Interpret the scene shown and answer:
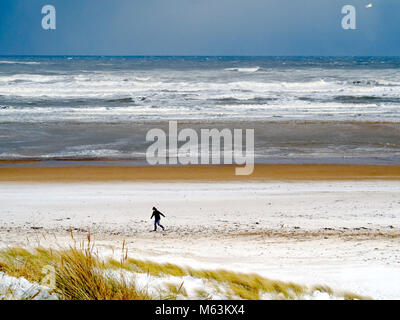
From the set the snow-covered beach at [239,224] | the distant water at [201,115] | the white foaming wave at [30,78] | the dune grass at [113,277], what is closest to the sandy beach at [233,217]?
the snow-covered beach at [239,224]

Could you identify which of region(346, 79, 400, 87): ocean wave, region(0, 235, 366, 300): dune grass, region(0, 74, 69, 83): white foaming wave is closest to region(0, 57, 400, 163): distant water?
region(346, 79, 400, 87): ocean wave

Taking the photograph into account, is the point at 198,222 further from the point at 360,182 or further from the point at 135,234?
the point at 360,182

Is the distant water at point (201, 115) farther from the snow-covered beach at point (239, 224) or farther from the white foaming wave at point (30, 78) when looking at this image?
the snow-covered beach at point (239, 224)

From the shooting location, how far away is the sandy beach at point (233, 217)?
6.94 m

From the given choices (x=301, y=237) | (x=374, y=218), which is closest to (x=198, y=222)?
(x=301, y=237)

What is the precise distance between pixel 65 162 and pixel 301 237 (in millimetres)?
9855

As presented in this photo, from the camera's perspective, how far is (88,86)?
43250mm

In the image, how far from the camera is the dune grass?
13.8ft

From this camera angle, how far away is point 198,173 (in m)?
14.3

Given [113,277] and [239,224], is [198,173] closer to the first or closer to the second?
[239,224]

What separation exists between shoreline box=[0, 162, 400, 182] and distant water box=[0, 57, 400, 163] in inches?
49.4

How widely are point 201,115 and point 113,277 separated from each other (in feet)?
73.4

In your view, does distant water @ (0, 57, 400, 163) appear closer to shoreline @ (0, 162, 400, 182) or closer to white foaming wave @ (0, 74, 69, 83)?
shoreline @ (0, 162, 400, 182)
